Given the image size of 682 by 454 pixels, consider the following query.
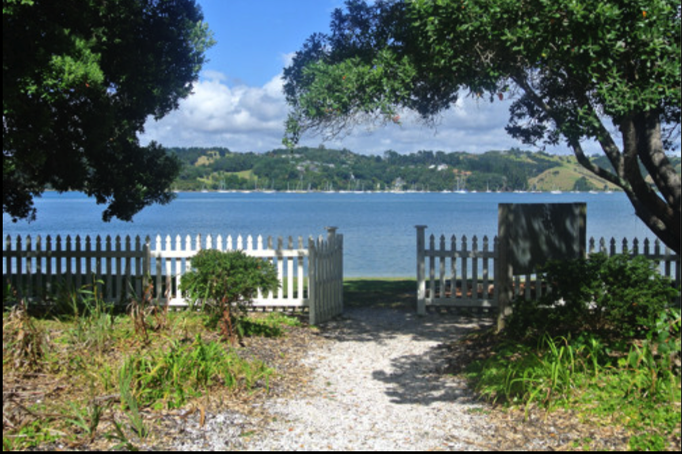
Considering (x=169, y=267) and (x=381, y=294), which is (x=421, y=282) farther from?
(x=169, y=267)

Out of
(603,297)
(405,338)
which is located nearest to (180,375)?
(405,338)

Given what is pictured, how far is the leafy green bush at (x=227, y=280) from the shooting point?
948cm

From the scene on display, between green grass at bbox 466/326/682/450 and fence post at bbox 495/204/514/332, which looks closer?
green grass at bbox 466/326/682/450

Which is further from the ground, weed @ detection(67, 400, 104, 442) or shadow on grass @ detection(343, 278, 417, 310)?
weed @ detection(67, 400, 104, 442)

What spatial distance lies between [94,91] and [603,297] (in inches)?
321

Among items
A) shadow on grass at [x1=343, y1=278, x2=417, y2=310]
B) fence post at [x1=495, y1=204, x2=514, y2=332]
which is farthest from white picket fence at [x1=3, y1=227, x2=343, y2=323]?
fence post at [x1=495, y1=204, x2=514, y2=332]

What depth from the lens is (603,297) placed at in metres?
7.64

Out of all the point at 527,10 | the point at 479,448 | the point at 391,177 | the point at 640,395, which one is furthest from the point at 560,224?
the point at 391,177

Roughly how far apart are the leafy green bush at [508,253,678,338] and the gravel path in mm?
1509

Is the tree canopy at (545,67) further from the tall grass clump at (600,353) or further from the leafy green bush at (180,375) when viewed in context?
the leafy green bush at (180,375)

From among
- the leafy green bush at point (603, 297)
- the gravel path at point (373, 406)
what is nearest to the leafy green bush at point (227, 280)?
the gravel path at point (373, 406)

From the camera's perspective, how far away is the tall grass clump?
570 cm

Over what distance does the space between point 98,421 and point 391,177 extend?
131885 millimetres

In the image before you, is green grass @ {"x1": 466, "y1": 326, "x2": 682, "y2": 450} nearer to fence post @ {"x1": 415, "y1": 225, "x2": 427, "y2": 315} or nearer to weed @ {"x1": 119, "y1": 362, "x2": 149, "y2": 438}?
weed @ {"x1": 119, "y1": 362, "x2": 149, "y2": 438}
